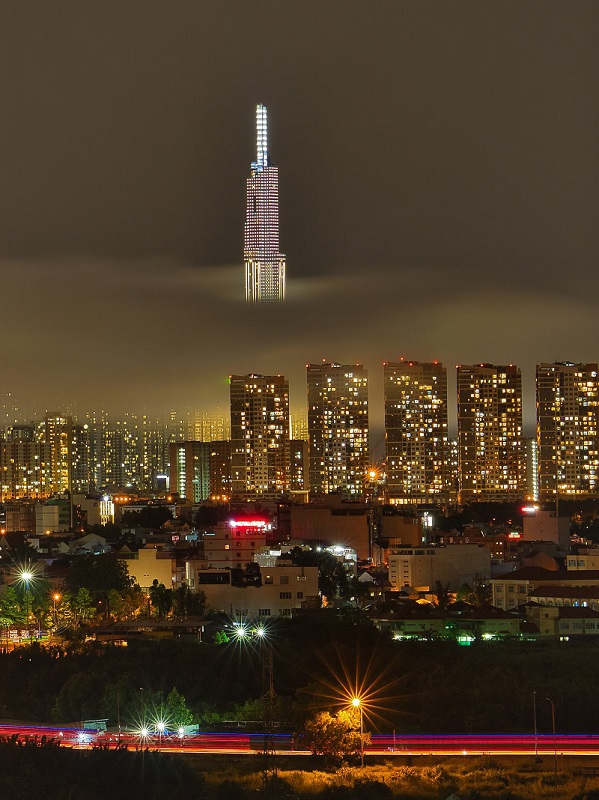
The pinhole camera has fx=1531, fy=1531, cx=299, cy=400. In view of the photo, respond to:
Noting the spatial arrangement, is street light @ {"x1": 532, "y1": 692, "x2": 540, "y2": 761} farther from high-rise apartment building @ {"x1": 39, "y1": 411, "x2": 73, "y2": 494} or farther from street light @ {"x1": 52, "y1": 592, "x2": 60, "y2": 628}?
high-rise apartment building @ {"x1": 39, "y1": 411, "x2": 73, "y2": 494}

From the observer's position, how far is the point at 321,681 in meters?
13.9

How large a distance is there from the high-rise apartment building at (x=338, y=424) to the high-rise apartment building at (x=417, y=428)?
88 centimetres

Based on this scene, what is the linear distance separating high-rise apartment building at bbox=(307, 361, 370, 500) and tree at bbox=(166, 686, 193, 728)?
35.9m

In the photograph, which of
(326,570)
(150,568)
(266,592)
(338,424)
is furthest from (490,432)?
(266,592)

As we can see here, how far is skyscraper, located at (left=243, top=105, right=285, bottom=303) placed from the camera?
170 ft

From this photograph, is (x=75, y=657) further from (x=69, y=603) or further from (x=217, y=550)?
(x=217, y=550)

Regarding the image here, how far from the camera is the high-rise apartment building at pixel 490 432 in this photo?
48.5 m

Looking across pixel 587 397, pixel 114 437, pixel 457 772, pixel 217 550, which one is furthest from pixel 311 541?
pixel 114 437

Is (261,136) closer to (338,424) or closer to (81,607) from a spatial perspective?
(338,424)

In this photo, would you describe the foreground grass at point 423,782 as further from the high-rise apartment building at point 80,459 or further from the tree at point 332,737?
the high-rise apartment building at point 80,459

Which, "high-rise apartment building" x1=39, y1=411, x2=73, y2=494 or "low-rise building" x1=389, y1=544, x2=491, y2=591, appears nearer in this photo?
"low-rise building" x1=389, y1=544, x2=491, y2=591

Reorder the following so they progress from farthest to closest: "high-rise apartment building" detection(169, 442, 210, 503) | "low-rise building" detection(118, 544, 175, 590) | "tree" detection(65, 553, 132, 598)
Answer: "high-rise apartment building" detection(169, 442, 210, 503)
"low-rise building" detection(118, 544, 175, 590)
"tree" detection(65, 553, 132, 598)

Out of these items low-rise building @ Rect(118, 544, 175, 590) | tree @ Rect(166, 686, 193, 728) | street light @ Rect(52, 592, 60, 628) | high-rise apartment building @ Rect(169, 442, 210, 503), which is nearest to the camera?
tree @ Rect(166, 686, 193, 728)

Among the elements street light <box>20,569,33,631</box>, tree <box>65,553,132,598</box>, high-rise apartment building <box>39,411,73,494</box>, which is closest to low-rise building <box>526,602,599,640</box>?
tree <box>65,553,132,598</box>
